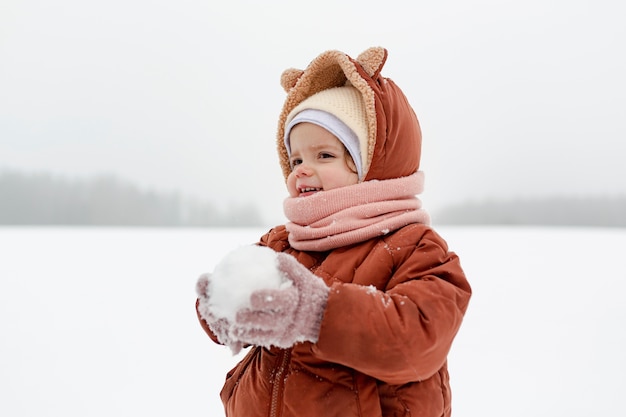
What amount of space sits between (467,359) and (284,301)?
2444mm

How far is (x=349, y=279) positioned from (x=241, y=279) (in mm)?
330

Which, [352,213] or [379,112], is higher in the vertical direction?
[379,112]

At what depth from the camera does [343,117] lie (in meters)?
1.21

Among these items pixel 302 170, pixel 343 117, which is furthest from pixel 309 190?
pixel 343 117

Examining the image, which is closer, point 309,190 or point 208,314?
point 208,314

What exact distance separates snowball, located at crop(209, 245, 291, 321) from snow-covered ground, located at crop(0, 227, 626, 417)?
153cm

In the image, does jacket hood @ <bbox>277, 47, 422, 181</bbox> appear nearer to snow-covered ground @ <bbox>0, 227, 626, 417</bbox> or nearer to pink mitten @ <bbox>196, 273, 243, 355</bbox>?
pink mitten @ <bbox>196, 273, 243, 355</bbox>

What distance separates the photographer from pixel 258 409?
1.13 m

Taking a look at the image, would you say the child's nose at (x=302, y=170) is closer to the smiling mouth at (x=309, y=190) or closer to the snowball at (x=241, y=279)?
the smiling mouth at (x=309, y=190)

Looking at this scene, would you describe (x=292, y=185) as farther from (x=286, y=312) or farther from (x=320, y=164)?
(x=286, y=312)
